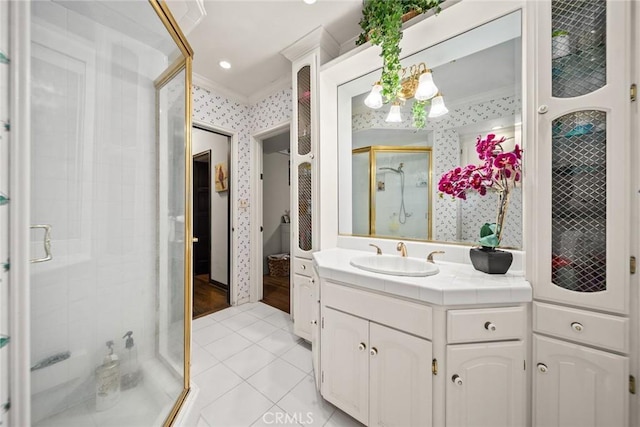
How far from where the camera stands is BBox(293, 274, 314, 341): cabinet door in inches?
77.0

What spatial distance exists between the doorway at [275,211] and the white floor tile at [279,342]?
1.54 meters

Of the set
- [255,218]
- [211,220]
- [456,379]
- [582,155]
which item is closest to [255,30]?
[255,218]

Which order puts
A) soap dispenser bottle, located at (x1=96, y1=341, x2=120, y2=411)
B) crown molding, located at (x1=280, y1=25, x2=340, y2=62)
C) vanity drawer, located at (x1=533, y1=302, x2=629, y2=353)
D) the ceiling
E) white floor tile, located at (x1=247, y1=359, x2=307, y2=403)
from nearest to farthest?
vanity drawer, located at (x1=533, y1=302, x2=629, y2=353)
soap dispenser bottle, located at (x1=96, y1=341, x2=120, y2=411)
white floor tile, located at (x1=247, y1=359, x2=307, y2=403)
the ceiling
crown molding, located at (x1=280, y1=25, x2=340, y2=62)

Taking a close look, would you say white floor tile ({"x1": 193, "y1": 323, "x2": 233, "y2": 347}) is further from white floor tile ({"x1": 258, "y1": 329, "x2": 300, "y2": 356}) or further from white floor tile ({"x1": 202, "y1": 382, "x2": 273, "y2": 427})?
white floor tile ({"x1": 202, "y1": 382, "x2": 273, "y2": 427})

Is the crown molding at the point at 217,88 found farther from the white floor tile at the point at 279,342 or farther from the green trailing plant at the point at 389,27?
the white floor tile at the point at 279,342

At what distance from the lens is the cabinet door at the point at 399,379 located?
969 mm

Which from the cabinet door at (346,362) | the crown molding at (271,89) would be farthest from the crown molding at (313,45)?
the cabinet door at (346,362)

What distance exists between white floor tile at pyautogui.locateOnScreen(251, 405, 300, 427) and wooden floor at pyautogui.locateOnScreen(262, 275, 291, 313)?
1345 millimetres

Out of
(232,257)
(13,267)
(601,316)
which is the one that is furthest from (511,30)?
(232,257)

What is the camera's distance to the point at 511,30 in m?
1.29

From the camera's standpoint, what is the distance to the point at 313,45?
6.14ft

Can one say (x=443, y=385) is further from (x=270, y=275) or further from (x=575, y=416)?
(x=270, y=275)

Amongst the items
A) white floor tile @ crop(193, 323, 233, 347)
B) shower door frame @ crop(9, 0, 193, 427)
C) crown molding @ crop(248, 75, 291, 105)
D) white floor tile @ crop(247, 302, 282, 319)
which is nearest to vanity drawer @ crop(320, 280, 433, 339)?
shower door frame @ crop(9, 0, 193, 427)

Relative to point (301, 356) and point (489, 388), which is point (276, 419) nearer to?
point (301, 356)
